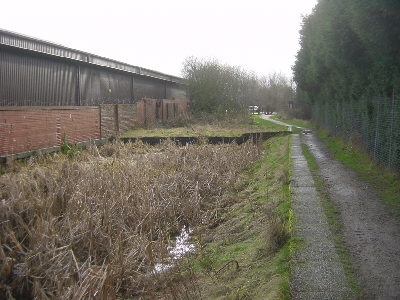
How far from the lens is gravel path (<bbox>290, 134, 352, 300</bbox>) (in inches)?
162

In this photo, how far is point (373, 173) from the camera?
1017cm

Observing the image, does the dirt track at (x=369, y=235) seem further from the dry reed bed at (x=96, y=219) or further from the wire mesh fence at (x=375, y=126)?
the dry reed bed at (x=96, y=219)

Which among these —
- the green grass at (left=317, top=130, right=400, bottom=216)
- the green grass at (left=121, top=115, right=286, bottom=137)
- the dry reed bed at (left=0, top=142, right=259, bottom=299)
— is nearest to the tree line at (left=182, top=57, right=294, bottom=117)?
the green grass at (left=121, top=115, right=286, bottom=137)

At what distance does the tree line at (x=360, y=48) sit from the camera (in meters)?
10.2

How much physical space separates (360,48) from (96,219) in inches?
392

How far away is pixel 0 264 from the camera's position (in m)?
5.99

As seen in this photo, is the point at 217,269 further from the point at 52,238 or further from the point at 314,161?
the point at 314,161

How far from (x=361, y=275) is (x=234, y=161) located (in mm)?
9837

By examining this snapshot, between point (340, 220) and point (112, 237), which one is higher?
point (340, 220)

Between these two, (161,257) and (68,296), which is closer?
(68,296)

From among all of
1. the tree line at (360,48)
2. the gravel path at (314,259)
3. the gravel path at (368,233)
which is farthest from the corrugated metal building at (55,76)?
the gravel path at (314,259)

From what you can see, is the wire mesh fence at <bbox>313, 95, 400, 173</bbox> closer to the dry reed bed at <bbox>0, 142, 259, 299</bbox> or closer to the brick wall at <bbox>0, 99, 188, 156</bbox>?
the dry reed bed at <bbox>0, 142, 259, 299</bbox>

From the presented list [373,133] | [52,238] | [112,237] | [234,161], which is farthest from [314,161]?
[52,238]

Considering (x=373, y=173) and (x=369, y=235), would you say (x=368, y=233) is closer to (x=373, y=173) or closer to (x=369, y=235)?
(x=369, y=235)
